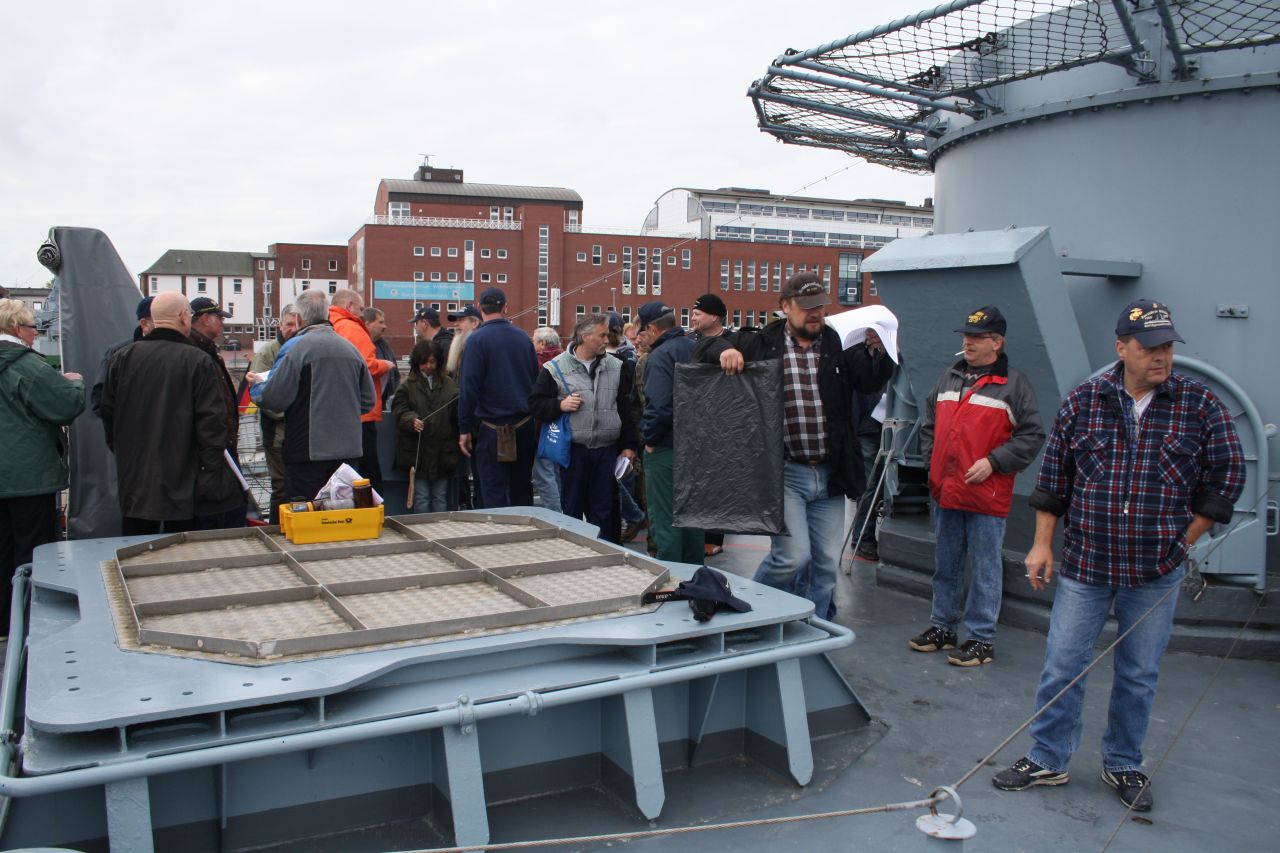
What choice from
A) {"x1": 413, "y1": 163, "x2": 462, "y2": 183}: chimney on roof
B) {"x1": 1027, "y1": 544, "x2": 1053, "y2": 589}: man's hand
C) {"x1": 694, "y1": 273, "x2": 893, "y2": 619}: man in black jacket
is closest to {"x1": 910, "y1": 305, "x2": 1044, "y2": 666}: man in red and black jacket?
{"x1": 694, "y1": 273, "x2": 893, "y2": 619}: man in black jacket

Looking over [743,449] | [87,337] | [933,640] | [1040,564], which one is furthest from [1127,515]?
[87,337]

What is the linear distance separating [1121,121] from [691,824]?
14.8 feet

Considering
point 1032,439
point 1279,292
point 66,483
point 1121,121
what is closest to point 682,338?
point 1032,439

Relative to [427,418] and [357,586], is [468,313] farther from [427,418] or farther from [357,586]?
[357,586]

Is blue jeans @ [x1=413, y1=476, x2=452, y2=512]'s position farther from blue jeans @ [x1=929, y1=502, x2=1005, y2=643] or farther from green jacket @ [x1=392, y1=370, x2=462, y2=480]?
blue jeans @ [x1=929, y1=502, x2=1005, y2=643]

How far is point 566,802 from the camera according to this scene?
327 centimetres

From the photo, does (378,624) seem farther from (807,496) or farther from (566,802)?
(807,496)

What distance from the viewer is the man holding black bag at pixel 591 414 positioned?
636 cm

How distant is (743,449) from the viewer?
4598 millimetres

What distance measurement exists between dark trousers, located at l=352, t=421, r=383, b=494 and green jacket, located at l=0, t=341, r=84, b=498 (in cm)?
215

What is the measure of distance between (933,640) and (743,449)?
167 cm

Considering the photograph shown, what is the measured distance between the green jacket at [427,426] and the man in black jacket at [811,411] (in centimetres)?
328

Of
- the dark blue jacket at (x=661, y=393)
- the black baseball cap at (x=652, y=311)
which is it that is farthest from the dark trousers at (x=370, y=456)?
the dark blue jacket at (x=661, y=393)

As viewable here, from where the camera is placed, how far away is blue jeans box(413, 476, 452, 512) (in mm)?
7773
